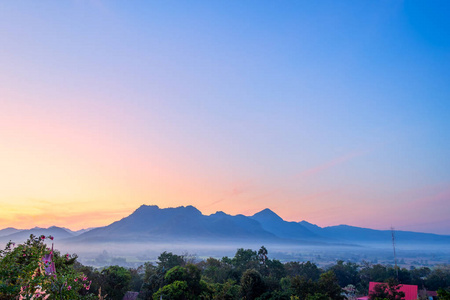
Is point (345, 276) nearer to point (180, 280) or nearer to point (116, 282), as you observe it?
point (180, 280)

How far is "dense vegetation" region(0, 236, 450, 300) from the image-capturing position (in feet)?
26.3

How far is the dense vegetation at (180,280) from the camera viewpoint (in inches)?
315

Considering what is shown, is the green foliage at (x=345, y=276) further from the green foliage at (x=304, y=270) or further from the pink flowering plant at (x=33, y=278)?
the pink flowering plant at (x=33, y=278)

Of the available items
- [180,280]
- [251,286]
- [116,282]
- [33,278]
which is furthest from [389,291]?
[33,278]

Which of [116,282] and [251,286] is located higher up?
[251,286]

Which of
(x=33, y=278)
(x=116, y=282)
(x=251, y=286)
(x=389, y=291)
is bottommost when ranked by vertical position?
(x=116, y=282)

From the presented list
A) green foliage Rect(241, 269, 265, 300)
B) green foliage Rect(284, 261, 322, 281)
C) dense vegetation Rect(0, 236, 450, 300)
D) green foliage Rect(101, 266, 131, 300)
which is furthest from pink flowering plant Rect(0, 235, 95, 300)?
green foliage Rect(284, 261, 322, 281)

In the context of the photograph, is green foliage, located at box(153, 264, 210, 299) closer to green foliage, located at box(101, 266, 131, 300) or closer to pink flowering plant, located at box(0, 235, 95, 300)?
green foliage, located at box(101, 266, 131, 300)

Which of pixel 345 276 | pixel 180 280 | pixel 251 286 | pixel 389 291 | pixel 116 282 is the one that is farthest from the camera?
pixel 345 276

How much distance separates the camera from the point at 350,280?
2152 inches

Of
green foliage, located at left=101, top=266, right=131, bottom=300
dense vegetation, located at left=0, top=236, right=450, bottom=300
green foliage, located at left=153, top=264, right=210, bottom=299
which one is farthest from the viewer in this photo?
green foliage, located at left=101, top=266, right=131, bottom=300

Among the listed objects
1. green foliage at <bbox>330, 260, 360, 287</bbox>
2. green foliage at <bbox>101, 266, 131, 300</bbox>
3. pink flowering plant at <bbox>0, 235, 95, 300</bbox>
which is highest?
pink flowering plant at <bbox>0, 235, 95, 300</bbox>

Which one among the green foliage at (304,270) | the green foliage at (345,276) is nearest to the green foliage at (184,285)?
the green foliage at (304,270)

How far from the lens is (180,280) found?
27188mm
